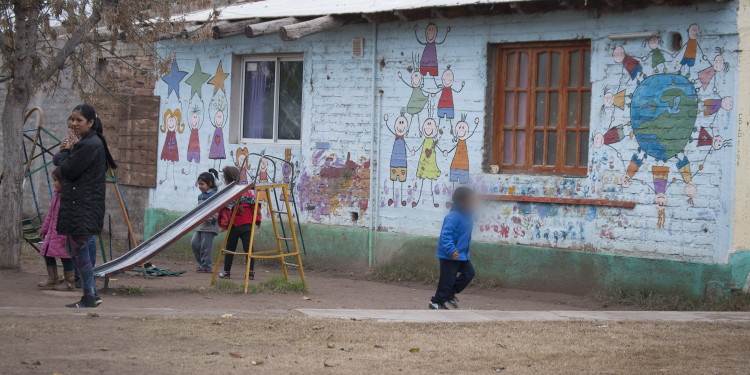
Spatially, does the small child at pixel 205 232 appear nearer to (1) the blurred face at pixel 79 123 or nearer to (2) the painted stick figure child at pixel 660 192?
(1) the blurred face at pixel 79 123

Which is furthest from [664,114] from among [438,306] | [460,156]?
[438,306]

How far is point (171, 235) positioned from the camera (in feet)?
29.1

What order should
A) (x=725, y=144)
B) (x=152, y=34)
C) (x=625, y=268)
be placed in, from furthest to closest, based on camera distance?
1. (x=152, y=34)
2. (x=625, y=268)
3. (x=725, y=144)

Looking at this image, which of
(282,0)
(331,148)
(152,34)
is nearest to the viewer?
(152,34)

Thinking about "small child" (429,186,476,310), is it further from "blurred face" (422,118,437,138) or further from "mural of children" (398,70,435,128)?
"mural of children" (398,70,435,128)

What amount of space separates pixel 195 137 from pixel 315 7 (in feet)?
9.74

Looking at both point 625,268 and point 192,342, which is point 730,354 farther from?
point 192,342

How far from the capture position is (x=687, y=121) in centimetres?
927

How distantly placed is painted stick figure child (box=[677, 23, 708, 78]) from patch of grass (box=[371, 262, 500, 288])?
11.5 feet

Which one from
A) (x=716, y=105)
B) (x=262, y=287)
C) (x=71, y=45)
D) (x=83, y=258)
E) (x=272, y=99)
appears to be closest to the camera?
(x=83, y=258)

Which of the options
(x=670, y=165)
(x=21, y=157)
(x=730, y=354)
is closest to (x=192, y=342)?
(x=730, y=354)

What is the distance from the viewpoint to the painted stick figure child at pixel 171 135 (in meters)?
13.6

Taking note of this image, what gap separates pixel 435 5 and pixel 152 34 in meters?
3.55

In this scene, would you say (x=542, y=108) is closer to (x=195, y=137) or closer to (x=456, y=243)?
→ (x=456, y=243)
